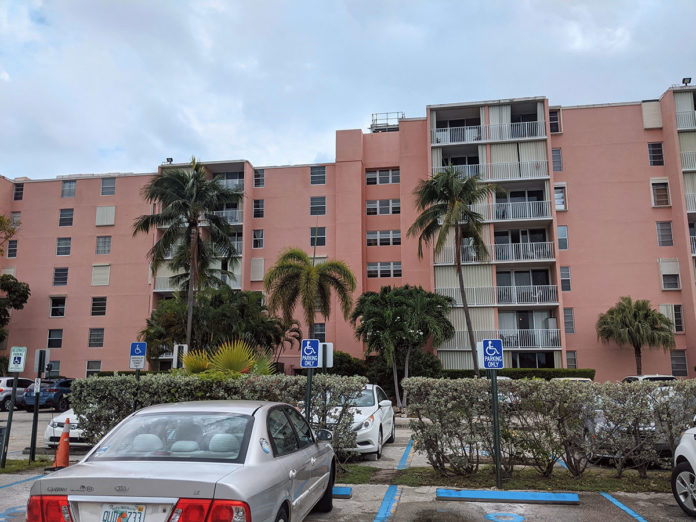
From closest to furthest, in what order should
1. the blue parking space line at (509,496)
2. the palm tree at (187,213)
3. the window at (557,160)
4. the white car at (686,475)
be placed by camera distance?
the white car at (686,475)
the blue parking space line at (509,496)
the palm tree at (187,213)
the window at (557,160)

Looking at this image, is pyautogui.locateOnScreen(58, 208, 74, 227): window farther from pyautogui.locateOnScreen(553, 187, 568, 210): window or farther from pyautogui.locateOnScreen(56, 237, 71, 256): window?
pyautogui.locateOnScreen(553, 187, 568, 210): window

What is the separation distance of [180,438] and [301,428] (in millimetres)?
1919

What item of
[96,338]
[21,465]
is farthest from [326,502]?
[96,338]

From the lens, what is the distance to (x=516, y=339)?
1260 inches

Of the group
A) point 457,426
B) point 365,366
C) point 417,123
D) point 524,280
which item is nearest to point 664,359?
point 524,280

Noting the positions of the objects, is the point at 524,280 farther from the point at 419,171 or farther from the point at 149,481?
the point at 149,481

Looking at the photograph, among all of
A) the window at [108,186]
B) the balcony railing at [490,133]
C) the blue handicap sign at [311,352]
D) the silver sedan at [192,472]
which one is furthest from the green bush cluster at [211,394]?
the window at [108,186]

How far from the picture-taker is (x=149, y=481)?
4137 mm

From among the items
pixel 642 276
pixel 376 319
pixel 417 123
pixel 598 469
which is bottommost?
pixel 598 469

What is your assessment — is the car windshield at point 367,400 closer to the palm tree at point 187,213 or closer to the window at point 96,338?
the palm tree at point 187,213

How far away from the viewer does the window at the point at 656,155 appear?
111ft

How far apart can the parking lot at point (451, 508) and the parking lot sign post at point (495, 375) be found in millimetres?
938

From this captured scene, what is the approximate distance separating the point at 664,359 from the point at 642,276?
4.78 meters

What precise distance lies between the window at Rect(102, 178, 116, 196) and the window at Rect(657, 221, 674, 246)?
35.5 m
